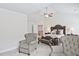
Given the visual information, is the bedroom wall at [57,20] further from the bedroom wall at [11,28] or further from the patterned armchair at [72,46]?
the patterned armchair at [72,46]

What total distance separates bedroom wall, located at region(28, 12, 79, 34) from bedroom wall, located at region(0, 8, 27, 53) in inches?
10.2

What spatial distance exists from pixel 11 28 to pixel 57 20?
1.79 meters

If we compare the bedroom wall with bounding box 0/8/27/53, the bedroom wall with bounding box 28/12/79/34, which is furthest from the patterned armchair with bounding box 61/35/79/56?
the bedroom wall with bounding box 0/8/27/53

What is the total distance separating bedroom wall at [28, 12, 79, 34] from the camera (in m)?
3.75

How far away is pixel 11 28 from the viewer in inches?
148

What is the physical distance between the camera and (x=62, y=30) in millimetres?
4133

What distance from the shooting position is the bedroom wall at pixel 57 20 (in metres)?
3.75

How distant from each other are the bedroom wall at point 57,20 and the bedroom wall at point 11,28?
0.26 m

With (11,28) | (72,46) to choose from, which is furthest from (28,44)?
(72,46)

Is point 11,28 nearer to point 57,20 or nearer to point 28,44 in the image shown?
point 28,44

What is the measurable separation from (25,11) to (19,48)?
1.25 m

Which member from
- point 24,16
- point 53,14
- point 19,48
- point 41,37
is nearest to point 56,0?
point 24,16

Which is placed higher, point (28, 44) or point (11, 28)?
point (11, 28)

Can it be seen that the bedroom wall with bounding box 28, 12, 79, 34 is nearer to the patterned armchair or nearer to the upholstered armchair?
the upholstered armchair
